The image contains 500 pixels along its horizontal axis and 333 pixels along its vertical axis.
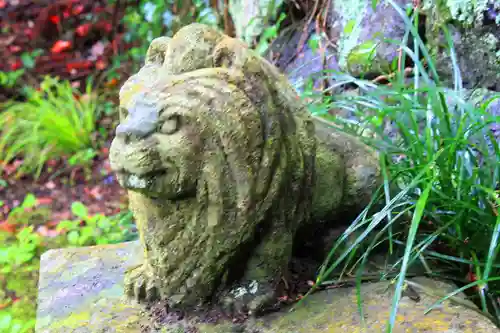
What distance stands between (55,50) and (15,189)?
1373 millimetres

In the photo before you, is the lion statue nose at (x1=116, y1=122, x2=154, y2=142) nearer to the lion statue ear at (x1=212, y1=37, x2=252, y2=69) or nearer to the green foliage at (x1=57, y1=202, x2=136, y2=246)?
the lion statue ear at (x1=212, y1=37, x2=252, y2=69)

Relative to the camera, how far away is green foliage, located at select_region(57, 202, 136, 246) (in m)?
2.78

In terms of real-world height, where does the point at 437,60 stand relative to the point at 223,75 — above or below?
below

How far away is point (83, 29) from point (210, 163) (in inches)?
148

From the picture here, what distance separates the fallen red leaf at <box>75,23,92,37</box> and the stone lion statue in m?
3.53

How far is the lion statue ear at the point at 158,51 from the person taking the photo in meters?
1.30

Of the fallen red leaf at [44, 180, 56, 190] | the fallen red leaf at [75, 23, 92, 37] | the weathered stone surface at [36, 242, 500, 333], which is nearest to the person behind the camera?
the weathered stone surface at [36, 242, 500, 333]

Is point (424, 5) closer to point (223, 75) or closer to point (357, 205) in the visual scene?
point (357, 205)

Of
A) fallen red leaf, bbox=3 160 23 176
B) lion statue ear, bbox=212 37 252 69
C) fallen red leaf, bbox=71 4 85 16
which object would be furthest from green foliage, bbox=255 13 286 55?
fallen red leaf, bbox=71 4 85 16

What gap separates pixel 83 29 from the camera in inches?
180

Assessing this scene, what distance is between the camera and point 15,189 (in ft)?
12.0

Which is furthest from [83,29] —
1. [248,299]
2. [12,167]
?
[248,299]

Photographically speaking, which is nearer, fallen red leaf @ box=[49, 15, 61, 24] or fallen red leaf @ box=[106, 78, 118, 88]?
fallen red leaf @ box=[106, 78, 118, 88]

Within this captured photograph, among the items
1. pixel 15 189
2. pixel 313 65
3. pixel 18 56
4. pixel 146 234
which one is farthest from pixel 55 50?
pixel 146 234
